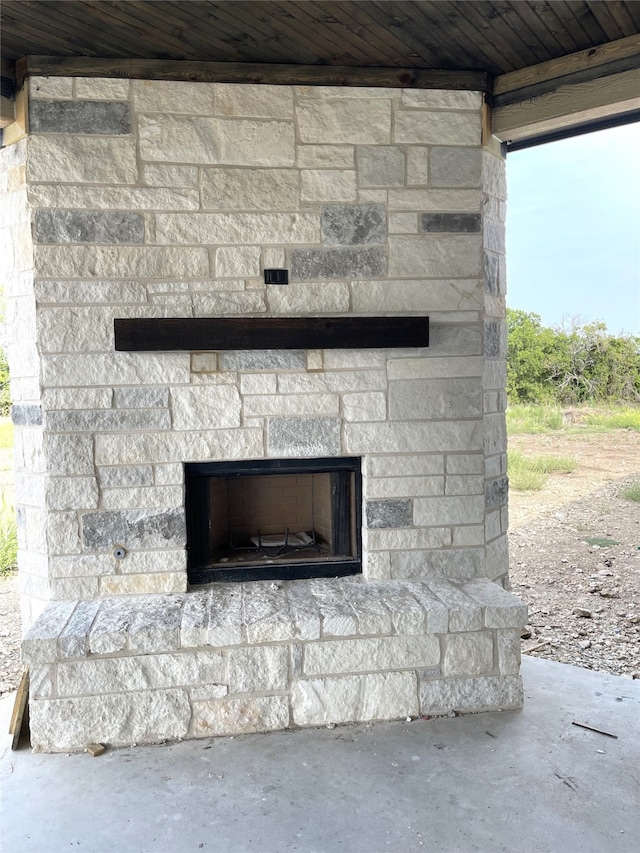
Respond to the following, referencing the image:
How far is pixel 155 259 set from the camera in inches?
99.3

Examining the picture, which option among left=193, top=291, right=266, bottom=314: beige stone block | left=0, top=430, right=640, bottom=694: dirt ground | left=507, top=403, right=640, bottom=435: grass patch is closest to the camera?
left=193, top=291, right=266, bottom=314: beige stone block

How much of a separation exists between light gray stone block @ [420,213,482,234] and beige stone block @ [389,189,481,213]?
2 centimetres

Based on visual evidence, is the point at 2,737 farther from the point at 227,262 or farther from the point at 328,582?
the point at 227,262

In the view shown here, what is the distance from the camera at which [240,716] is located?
7.74 feet

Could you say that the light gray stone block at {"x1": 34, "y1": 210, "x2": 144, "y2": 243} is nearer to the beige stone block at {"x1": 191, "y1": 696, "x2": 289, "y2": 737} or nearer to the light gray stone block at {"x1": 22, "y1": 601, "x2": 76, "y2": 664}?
the light gray stone block at {"x1": 22, "y1": 601, "x2": 76, "y2": 664}

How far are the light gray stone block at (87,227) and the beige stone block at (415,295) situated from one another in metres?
0.92

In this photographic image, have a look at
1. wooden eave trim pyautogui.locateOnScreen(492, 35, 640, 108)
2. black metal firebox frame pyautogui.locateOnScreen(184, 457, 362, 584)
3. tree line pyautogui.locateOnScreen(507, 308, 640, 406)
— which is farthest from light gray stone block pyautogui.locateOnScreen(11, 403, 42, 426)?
tree line pyautogui.locateOnScreen(507, 308, 640, 406)

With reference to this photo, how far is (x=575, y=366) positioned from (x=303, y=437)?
5742 mm

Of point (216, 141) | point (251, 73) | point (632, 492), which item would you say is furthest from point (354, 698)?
point (632, 492)

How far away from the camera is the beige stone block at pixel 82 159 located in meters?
2.45

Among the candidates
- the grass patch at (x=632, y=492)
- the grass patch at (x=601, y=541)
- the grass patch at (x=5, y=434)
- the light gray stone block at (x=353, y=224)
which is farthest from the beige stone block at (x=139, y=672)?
the grass patch at (x=632, y=492)

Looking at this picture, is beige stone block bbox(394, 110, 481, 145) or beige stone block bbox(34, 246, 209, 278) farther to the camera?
beige stone block bbox(394, 110, 481, 145)

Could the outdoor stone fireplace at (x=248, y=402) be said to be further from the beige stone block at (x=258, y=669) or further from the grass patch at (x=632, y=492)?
the grass patch at (x=632, y=492)

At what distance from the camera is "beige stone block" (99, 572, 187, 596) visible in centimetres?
257
